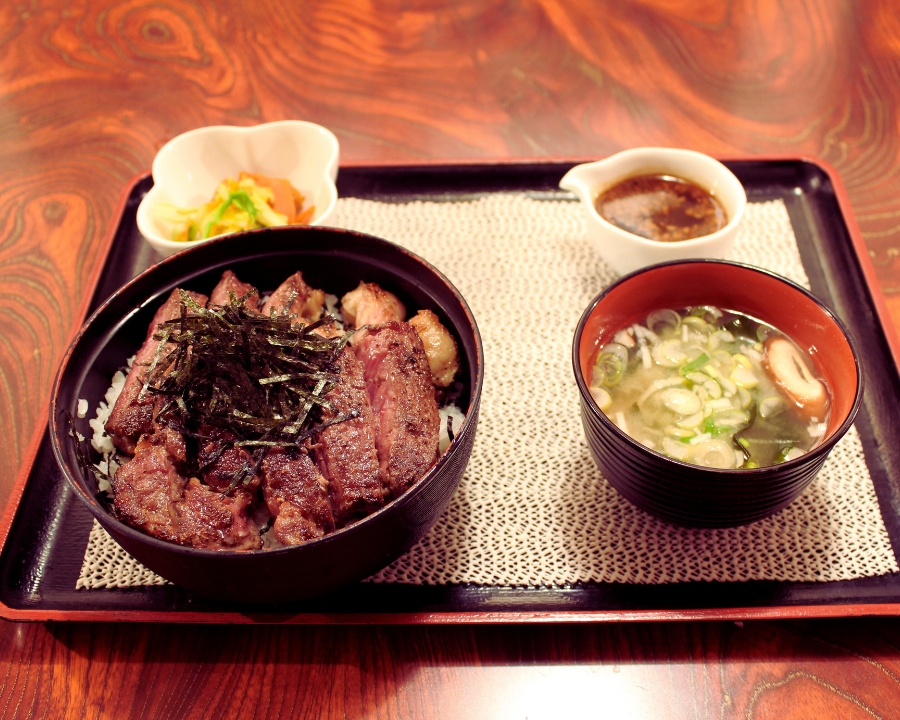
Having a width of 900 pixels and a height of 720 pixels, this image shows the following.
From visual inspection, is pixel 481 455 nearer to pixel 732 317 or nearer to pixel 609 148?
pixel 732 317

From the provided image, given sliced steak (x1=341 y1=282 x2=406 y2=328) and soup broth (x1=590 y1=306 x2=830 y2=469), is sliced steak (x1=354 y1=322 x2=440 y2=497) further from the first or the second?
soup broth (x1=590 y1=306 x2=830 y2=469)

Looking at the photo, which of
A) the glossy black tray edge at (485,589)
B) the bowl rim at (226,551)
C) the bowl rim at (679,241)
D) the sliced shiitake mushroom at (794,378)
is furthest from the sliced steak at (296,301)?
the sliced shiitake mushroom at (794,378)

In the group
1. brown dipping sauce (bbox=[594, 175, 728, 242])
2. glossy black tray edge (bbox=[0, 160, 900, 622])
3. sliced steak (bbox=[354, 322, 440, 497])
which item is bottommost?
glossy black tray edge (bbox=[0, 160, 900, 622])

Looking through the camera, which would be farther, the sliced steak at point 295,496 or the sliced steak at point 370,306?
the sliced steak at point 370,306

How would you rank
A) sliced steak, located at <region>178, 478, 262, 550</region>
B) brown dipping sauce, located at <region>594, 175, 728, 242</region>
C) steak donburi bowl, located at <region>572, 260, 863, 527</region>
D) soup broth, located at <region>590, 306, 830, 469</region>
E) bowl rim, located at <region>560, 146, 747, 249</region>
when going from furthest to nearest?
brown dipping sauce, located at <region>594, 175, 728, 242</region>, bowl rim, located at <region>560, 146, 747, 249</region>, soup broth, located at <region>590, 306, 830, 469</region>, steak donburi bowl, located at <region>572, 260, 863, 527</region>, sliced steak, located at <region>178, 478, 262, 550</region>

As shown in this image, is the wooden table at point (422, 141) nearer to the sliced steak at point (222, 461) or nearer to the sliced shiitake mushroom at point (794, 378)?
the sliced steak at point (222, 461)

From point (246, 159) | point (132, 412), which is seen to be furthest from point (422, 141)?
point (132, 412)

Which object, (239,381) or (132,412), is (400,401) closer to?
(239,381)

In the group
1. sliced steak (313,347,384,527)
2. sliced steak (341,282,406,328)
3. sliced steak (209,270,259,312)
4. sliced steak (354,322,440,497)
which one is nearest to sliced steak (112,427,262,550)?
sliced steak (313,347,384,527)
